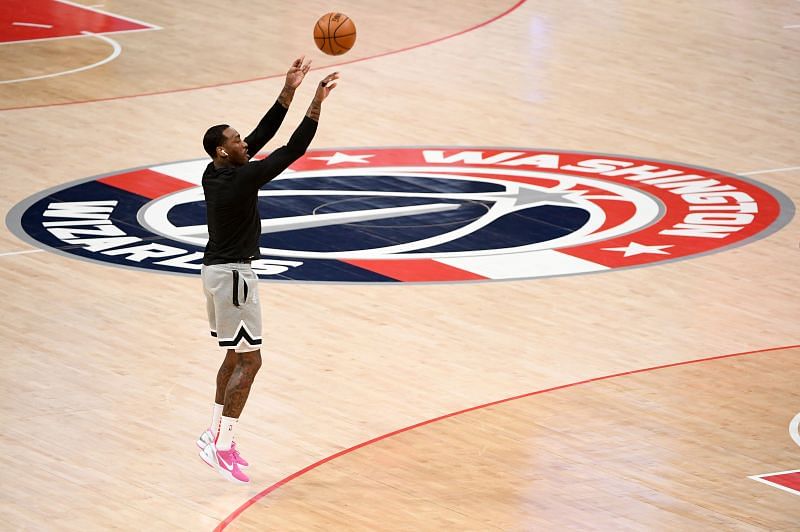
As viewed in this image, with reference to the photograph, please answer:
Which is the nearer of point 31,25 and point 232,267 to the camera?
point 232,267

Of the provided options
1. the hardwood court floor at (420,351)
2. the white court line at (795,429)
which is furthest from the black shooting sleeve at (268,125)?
the white court line at (795,429)

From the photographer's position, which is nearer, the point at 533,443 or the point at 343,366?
the point at 533,443

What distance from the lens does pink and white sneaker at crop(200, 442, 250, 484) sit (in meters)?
9.93

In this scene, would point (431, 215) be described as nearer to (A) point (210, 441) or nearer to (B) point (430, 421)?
(B) point (430, 421)

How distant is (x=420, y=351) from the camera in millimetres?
12477

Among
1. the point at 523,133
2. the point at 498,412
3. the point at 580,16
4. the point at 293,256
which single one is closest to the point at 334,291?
the point at 293,256

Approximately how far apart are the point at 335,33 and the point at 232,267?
8.62 ft

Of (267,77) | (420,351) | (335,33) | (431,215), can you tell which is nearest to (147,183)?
(431,215)

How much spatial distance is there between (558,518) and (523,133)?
1018 cm

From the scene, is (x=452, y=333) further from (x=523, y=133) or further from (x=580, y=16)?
(x=580, y=16)

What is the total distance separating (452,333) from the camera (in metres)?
12.9

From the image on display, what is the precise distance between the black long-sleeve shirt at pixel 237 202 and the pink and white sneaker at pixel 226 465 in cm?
119

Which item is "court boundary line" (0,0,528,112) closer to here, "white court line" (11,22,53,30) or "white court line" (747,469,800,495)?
"white court line" (11,22,53,30)

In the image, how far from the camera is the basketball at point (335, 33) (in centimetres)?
1179
